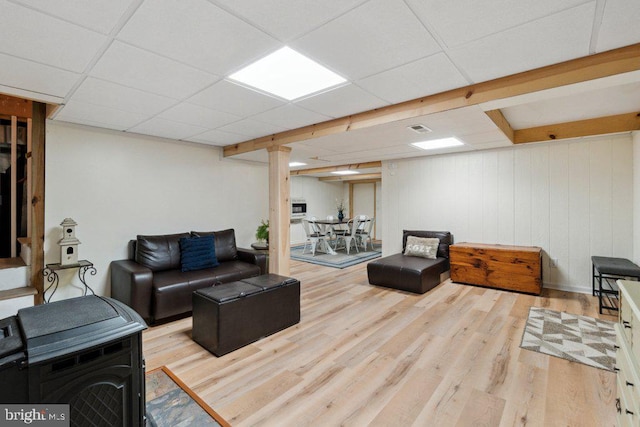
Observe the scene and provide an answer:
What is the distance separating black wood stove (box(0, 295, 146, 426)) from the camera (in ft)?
3.29

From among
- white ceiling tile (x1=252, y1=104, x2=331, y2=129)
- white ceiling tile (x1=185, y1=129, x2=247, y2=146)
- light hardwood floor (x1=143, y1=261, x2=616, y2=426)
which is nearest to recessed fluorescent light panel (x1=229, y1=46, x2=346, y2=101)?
white ceiling tile (x1=252, y1=104, x2=331, y2=129)

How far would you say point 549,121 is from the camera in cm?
394

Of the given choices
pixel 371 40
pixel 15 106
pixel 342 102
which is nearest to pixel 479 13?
pixel 371 40

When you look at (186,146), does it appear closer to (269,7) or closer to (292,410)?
(269,7)

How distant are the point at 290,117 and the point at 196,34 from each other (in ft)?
5.39

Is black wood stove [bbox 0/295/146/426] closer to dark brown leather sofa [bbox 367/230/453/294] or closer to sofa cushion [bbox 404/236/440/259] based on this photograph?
dark brown leather sofa [bbox 367/230/453/294]

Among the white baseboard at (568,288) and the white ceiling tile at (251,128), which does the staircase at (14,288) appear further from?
the white baseboard at (568,288)

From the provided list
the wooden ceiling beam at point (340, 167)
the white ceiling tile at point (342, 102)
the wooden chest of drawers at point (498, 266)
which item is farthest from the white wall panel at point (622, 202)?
the wooden ceiling beam at point (340, 167)

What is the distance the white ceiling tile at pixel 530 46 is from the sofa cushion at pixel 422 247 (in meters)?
3.26

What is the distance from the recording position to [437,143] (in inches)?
171

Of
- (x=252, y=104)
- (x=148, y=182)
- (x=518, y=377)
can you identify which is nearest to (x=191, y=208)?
(x=148, y=182)

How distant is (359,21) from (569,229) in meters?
4.51

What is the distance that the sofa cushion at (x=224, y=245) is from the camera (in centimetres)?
428

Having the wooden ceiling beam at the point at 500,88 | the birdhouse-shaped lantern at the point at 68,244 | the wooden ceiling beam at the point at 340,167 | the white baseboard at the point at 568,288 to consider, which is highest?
the wooden ceiling beam at the point at 340,167
